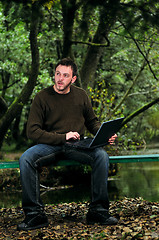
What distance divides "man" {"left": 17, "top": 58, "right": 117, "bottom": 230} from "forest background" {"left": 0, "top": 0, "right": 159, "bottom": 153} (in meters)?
0.72

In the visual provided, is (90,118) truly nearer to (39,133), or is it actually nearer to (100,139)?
(100,139)

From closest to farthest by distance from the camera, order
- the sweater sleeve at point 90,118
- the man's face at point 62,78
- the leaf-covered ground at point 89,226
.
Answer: the leaf-covered ground at point 89,226
the man's face at point 62,78
the sweater sleeve at point 90,118

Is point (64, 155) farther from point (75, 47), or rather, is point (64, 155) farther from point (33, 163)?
point (75, 47)

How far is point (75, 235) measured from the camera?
411 centimetres

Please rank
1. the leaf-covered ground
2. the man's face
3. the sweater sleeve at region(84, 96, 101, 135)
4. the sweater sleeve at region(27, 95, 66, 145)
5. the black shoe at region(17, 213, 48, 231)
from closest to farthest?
1. the leaf-covered ground
2. the black shoe at region(17, 213, 48, 231)
3. the sweater sleeve at region(27, 95, 66, 145)
4. the man's face
5. the sweater sleeve at region(84, 96, 101, 135)

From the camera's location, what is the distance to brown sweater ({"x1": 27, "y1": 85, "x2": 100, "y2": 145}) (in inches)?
181

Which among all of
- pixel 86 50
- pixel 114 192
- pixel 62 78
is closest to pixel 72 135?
pixel 62 78

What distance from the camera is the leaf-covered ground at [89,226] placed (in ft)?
13.3

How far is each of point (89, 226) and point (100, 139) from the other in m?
1.02

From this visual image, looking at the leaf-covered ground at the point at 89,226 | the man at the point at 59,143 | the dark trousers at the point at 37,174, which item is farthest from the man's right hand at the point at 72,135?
the leaf-covered ground at the point at 89,226

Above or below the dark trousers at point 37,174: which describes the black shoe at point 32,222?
below

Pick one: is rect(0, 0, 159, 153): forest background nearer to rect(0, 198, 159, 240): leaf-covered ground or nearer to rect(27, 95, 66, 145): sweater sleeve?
rect(27, 95, 66, 145): sweater sleeve

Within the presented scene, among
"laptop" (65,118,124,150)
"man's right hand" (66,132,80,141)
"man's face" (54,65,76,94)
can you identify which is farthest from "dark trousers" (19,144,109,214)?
"man's face" (54,65,76,94)

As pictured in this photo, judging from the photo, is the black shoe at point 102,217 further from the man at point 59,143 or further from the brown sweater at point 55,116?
the brown sweater at point 55,116
